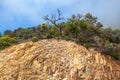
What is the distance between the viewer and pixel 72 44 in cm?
1966

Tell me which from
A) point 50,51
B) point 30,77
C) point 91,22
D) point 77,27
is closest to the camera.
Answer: point 30,77

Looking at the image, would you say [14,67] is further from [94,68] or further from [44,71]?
[94,68]

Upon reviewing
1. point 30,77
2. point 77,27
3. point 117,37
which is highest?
point 117,37

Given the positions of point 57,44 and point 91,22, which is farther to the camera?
point 91,22

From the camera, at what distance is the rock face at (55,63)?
714 inches

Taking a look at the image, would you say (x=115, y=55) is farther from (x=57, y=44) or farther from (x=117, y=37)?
(x=117, y=37)

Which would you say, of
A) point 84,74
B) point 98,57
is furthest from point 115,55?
point 84,74

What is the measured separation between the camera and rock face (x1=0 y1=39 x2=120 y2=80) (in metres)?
18.1

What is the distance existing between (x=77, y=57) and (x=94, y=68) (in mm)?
1001

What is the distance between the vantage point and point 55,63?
733 inches

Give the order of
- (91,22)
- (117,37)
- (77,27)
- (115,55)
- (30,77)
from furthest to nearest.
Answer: (117,37) < (91,22) < (77,27) < (115,55) < (30,77)

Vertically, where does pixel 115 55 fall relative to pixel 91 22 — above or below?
below

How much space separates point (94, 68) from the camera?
61.1 feet

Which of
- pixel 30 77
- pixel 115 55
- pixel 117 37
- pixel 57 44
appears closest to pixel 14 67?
pixel 30 77
